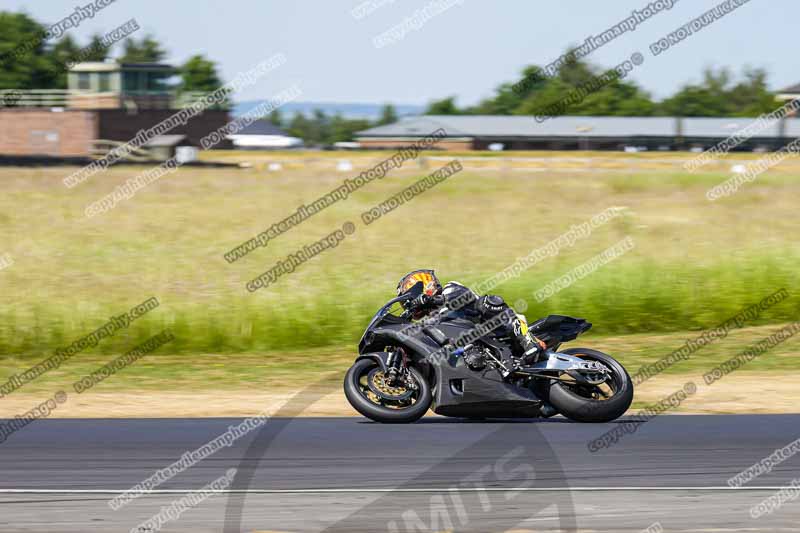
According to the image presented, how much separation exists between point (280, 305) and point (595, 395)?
11512 millimetres

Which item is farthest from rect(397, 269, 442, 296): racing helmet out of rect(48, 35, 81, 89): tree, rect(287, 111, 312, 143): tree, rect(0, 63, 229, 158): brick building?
rect(287, 111, 312, 143): tree

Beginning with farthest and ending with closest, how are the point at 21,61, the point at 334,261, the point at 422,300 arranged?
the point at 21,61
the point at 334,261
the point at 422,300

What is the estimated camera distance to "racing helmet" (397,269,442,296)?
11336mm

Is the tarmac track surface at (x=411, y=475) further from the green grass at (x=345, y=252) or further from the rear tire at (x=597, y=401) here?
the green grass at (x=345, y=252)

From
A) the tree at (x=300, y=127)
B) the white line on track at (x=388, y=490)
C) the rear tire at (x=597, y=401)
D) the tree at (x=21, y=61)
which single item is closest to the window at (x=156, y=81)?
the tree at (x=21, y=61)

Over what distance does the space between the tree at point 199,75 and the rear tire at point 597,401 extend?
9557 cm

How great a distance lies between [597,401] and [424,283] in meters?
2.05

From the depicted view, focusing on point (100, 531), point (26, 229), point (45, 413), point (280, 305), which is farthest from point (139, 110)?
point (100, 531)

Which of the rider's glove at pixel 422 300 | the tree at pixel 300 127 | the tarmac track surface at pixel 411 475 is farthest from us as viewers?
the tree at pixel 300 127

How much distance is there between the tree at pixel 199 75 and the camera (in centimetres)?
10362

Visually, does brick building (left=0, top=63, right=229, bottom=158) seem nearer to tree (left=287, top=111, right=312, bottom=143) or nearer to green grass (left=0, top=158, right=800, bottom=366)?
green grass (left=0, top=158, right=800, bottom=366)

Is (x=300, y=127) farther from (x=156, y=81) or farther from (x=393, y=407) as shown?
(x=393, y=407)

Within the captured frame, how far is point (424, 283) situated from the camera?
11.4 meters

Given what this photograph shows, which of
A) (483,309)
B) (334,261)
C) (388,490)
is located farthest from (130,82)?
(388,490)
